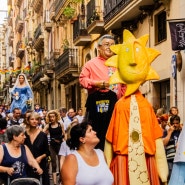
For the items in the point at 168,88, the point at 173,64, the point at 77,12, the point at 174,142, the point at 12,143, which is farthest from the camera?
the point at 77,12

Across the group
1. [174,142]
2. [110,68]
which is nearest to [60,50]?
[174,142]

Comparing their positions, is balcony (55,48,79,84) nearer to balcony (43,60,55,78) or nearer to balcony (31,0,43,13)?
balcony (43,60,55,78)

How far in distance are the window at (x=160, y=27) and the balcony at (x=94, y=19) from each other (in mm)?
5622

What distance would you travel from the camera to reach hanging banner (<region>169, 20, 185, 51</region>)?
12.7 meters

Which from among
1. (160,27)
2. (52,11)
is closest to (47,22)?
(52,11)

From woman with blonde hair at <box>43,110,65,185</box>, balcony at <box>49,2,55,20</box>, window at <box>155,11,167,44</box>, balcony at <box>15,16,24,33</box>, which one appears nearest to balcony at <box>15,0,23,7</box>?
balcony at <box>15,16,24,33</box>

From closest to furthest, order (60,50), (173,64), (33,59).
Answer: (173,64) → (60,50) → (33,59)

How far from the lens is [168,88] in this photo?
15984 millimetres

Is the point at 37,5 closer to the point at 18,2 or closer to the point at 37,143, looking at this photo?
the point at 18,2

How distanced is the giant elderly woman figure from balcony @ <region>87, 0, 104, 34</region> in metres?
9.01

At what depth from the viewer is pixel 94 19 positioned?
23078mm

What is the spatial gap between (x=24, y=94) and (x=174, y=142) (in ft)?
18.3

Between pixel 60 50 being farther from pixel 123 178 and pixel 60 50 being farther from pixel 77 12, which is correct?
pixel 123 178

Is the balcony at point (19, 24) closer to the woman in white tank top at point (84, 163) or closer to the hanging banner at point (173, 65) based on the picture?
the hanging banner at point (173, 65)
